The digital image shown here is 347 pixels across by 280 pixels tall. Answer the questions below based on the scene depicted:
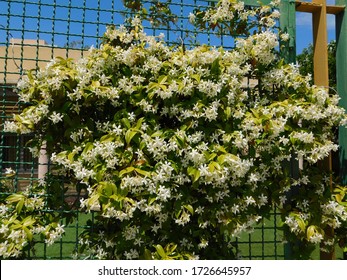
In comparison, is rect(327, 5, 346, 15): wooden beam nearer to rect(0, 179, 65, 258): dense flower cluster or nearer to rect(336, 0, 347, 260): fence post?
rect(336, 0, 347, 260): fence post

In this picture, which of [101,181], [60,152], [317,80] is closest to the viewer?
[101,181]

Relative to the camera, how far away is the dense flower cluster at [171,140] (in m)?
2.25

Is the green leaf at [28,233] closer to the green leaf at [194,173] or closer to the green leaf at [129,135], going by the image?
the green leaf at [129,135]

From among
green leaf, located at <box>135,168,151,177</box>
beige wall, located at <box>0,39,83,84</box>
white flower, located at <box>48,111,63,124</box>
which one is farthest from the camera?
beige wall, located at <box>0,39,83,84</box>

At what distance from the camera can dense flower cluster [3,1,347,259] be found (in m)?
2.25

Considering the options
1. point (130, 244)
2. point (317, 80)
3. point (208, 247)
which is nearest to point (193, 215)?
point (208, 247)

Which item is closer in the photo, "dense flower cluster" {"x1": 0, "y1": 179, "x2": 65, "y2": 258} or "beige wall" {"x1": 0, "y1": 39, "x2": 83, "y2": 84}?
"dense flower cluster" {"x1": 0, "y1": 179, "x2": 65, "y2": 258}

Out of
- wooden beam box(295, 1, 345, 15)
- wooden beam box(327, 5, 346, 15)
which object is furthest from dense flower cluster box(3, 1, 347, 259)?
wooden beam box(327, 5, 346, 15)

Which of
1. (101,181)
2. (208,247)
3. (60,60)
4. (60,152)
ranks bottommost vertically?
(208,247)

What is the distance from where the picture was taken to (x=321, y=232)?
2.58 m

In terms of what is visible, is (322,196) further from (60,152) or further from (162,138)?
(60,152)

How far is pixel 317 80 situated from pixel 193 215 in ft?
4.83

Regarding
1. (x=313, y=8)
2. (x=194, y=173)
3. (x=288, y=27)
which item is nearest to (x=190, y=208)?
(x=194, y=173)

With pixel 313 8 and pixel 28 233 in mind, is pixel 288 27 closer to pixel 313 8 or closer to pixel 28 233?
pixel 313 8
